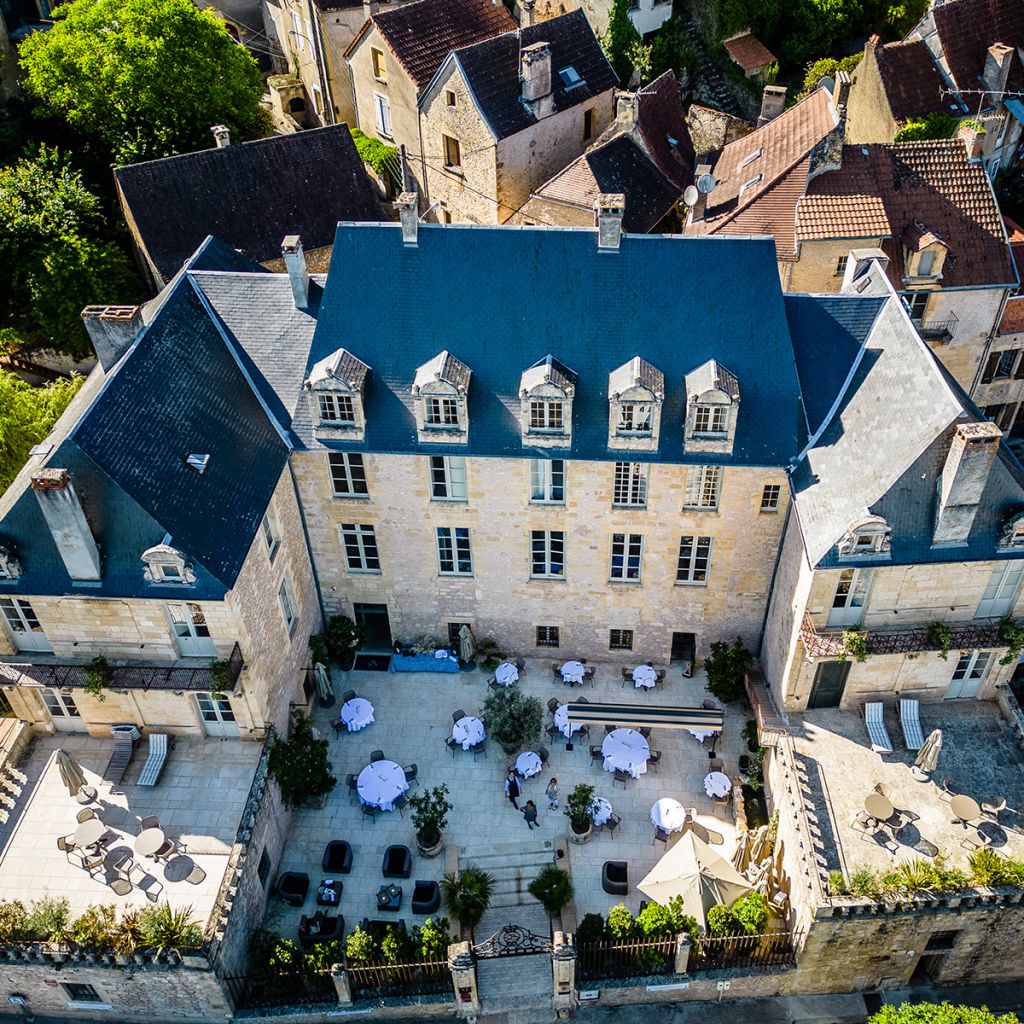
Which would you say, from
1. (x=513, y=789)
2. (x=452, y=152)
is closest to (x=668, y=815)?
(x=513, y=789)

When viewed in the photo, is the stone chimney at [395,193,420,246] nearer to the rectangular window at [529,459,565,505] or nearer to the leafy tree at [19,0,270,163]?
the rectangular window at [529,459,565,505]

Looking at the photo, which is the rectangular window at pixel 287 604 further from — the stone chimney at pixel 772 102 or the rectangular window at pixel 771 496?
the stone chimney at pixel 772 102

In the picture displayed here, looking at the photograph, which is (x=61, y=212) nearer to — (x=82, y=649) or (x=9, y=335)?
(x=9, y=335)

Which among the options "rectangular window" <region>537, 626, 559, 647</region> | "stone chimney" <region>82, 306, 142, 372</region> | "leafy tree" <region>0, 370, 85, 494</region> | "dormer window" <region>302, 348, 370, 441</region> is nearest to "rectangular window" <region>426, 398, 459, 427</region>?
"dormer window" <region>302, 348, 370, 441</region>

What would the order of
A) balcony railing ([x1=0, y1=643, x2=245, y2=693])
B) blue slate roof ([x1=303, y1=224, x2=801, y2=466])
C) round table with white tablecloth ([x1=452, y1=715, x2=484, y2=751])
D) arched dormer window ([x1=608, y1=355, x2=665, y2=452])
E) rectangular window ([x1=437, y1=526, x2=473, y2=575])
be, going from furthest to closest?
1. rectangular window ([x1=437, y1=526, x2=473, y2=575])
2. round table with white tablecloth ([x1=452, y1=715, x2=484, y2=751])
3. blue slate roof ([x1=303, y1=224, x2=801, y2=466])
4. arched dormer window ([x1=608, y1=355, x2=665, y2=452])
5. balcony railing ([x1=0, y1=643, x2=245, y2=693])

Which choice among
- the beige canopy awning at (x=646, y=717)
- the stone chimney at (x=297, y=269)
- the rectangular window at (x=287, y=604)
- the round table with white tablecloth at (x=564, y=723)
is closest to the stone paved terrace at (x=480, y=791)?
the round table with white tablecloth at (x=564, y=723)

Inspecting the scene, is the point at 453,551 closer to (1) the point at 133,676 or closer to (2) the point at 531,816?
(2) the point at 531,816

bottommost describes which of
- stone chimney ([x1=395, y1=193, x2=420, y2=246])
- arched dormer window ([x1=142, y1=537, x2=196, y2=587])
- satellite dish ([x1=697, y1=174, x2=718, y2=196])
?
arched dormer window ([x1=142, y1=537, x2=196, y2=587])
